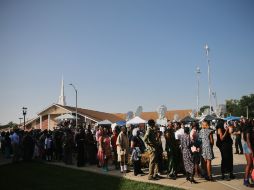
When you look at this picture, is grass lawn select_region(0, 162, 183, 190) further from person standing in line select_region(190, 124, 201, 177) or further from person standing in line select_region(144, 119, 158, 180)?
person standing in line select_region(190, 124, 201, 177)

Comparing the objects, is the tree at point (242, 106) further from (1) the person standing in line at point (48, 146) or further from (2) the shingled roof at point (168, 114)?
(1) the person standing in line at point (48, 146)

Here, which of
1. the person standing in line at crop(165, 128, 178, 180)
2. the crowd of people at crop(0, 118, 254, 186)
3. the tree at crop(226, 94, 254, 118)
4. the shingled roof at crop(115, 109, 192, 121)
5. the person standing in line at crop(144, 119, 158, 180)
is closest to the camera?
the crowd of people at crop(0, 118, 254, 186)

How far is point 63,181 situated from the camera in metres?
10.4

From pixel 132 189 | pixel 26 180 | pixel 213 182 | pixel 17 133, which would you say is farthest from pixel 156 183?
pixel 17 133

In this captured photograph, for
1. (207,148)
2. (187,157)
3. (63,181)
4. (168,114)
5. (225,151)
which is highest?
(168,114)

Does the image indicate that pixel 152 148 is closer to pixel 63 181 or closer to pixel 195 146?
pixel 195 146

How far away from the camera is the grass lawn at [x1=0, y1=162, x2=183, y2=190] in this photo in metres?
9.34

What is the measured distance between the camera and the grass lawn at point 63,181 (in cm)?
934

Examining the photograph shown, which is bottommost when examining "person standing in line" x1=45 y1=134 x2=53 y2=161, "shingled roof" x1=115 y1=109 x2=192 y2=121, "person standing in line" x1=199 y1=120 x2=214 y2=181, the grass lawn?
the grass lawn

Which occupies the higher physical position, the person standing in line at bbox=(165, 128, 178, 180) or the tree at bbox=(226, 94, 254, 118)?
the tree at bbox=(226, 94, 254, 118)

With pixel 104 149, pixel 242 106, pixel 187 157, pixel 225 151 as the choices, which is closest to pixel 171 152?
pixel 187 157

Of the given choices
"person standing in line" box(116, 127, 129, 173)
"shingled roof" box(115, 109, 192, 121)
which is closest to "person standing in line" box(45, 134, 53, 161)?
"person standing in line" box(116, 127, 129, 173)

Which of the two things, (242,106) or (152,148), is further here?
(242,106)

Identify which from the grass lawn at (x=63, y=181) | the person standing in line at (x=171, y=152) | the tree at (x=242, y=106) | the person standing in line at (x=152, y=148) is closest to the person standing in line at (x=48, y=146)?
the grass lawn at (x=63, y=181)
